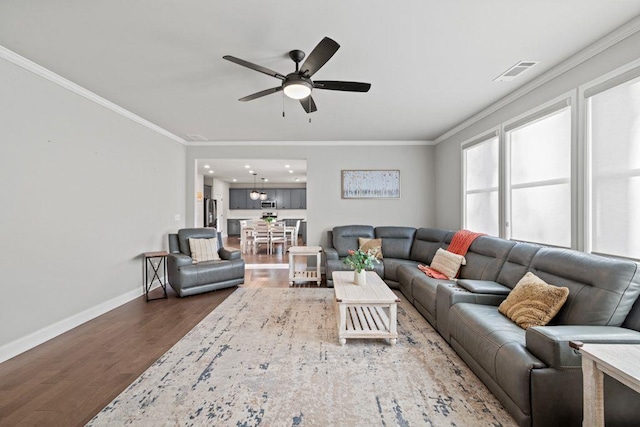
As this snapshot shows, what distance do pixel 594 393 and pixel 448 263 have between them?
2402mm

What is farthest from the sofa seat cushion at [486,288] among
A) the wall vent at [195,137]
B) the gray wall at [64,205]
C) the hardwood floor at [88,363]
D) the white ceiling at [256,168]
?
the wall vent at [195,137]

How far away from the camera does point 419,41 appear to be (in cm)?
228

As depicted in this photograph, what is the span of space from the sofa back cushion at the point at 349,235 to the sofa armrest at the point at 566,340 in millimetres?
3547

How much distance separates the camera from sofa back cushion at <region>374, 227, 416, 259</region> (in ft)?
16.6

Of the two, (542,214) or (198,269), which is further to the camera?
(198,269)

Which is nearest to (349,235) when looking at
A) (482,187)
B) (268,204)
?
(482,187)

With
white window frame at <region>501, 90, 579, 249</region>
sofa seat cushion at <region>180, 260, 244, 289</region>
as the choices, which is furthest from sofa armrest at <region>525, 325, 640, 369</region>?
sofa seat cushion at <region>180, 260, 244, 289</region>

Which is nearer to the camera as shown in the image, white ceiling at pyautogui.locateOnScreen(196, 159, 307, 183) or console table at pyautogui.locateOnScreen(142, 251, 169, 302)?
console table at pyautogui.locateOnScreen(142, 251, 169, 302)

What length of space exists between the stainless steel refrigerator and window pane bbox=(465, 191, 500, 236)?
8.29m

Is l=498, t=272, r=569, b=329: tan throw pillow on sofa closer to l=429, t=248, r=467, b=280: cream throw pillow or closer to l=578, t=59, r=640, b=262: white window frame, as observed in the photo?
l=578, t=59, r=640, b=262: white window frame

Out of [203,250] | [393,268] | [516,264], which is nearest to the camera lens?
[516,264]

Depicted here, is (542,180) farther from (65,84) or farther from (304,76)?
(65,84)

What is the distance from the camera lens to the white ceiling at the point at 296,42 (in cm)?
191

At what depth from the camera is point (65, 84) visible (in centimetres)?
297
